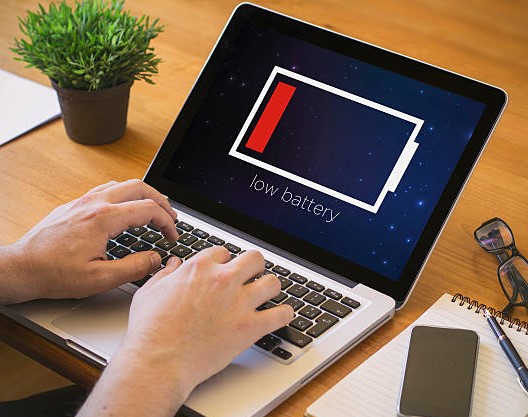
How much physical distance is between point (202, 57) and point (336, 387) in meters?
0.82

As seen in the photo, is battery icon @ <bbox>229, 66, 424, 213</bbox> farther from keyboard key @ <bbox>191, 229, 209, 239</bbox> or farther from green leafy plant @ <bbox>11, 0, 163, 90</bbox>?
green leafy plant @ <bbox>11, 0, 163, 90</bbox>

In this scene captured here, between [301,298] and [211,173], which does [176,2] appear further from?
[301,298]

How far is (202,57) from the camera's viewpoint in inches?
58.8

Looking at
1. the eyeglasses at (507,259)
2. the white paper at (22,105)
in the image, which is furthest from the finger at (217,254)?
the white paper at (22,105)

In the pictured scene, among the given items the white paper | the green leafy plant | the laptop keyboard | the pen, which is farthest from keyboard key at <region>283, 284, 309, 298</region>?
the white paper

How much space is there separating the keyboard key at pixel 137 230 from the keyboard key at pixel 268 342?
0.81ft

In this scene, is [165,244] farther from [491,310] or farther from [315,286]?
[491,310]

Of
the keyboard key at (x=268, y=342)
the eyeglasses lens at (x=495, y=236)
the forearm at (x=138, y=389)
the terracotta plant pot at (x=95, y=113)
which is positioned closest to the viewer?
the forearm at (x=138, y=389)

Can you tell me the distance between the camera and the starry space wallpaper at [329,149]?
0.99m

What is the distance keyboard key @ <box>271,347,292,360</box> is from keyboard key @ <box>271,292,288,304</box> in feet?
0.26

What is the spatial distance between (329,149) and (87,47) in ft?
1.24

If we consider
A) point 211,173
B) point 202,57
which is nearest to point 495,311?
point 211,173

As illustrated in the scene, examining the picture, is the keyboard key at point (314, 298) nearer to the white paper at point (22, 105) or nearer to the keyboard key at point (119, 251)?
the keyboard key at point (119, 251)

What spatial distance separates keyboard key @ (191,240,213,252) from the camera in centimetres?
101
